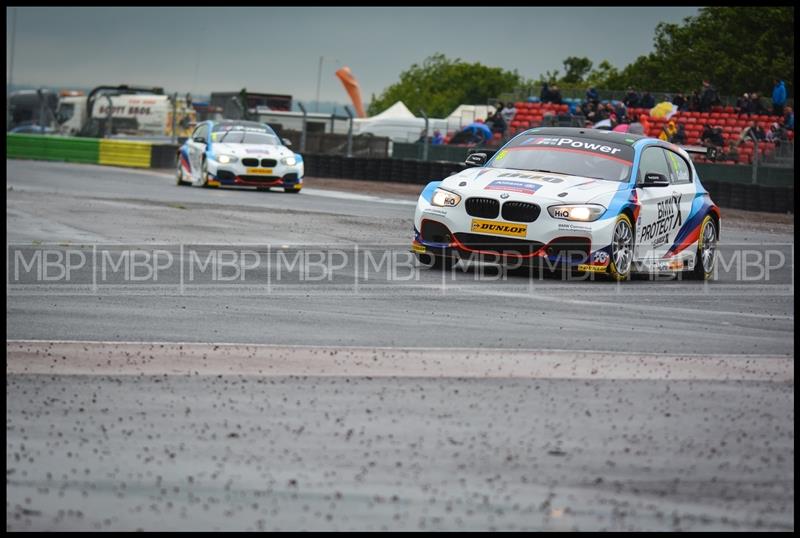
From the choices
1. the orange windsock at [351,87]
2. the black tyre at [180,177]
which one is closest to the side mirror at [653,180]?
the black tyre at [180,177]

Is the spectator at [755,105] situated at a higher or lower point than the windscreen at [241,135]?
higher

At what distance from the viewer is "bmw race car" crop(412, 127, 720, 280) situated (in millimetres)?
12938

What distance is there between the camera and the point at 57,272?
41.9 ft

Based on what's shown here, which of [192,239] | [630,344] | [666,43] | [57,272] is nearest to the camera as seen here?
[630,344]

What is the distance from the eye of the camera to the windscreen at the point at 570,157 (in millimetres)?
13891

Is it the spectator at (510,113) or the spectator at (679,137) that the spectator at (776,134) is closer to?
the spectator at (679,137)

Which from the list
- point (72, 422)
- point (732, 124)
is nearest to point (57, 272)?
point (72, 422)

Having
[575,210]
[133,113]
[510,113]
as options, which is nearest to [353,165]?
[510,113]

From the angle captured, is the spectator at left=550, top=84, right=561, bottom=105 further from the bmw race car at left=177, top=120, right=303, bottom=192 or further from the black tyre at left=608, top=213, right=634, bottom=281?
the black tyre at left=608, top=213, right=634, bottom=281

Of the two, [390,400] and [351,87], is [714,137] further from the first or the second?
[351,87]

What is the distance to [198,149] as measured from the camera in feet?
98.2

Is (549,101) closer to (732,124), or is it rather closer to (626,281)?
(732,124)

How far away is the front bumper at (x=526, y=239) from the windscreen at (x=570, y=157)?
1.08 meters

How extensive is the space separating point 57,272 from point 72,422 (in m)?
6.77
